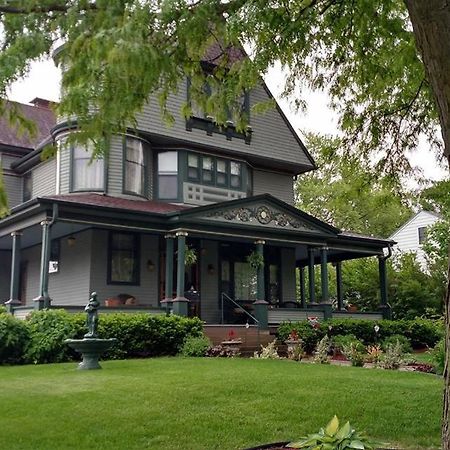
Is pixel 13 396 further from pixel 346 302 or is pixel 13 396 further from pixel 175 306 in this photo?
pixel 346 302

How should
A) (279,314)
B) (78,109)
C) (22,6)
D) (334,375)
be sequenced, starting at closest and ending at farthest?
(78,109)
(22,6)
(334,375)
(279,314)

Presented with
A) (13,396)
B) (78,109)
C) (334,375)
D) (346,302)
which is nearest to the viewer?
(78,109)

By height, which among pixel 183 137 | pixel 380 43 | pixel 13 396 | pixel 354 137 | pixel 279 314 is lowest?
pixel 13 396

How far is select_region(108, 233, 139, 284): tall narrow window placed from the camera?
1788 centimetres

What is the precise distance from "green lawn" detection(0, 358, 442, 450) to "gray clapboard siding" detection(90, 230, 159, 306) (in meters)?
6.89

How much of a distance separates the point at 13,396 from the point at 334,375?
509 centimetres

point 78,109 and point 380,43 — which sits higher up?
point 380,43

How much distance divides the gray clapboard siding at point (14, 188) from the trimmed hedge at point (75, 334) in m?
7.87

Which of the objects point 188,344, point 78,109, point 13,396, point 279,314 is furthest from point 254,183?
point 78,109

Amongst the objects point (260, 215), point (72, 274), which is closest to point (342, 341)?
point (260, 215)

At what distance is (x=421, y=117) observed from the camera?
10.3 metres

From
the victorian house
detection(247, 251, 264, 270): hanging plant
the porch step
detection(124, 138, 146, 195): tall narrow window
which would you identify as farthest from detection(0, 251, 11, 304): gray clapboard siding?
detection(247, 251, 264, 270): hanging plant

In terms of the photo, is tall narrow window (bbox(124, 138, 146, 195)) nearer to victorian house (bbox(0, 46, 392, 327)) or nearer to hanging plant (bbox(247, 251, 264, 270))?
victorian house (bbox(0, 46, 392, 327))

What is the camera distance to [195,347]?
1431 centimetres
